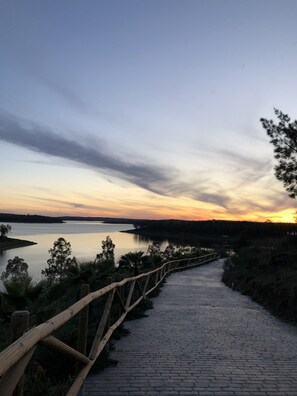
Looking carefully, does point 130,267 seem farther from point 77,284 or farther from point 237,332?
point 237,332

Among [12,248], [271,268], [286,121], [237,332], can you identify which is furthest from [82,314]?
[12,248]

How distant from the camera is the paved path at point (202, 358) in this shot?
16.2ft

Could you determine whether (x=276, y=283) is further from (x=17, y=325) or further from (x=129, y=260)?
(x=17, y=325)

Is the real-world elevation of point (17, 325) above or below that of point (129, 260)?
above

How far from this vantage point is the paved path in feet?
16.2

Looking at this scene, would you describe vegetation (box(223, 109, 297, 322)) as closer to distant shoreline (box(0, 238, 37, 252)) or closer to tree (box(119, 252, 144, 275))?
tree (box(119, 252, 144, 275))

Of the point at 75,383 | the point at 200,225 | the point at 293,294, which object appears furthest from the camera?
the point at 200,225

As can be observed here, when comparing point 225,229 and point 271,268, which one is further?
point 225,229

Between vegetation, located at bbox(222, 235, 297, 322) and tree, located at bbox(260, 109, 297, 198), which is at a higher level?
tree, located at bbox(260, 109, 297, 198)

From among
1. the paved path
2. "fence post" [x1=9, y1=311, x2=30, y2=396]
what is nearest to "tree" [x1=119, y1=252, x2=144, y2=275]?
the paved path

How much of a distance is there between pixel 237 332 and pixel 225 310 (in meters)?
3.36

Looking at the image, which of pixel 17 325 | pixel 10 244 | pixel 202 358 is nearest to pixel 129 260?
pixel 202 358

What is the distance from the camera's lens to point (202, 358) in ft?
20.6

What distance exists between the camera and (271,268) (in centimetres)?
2003
